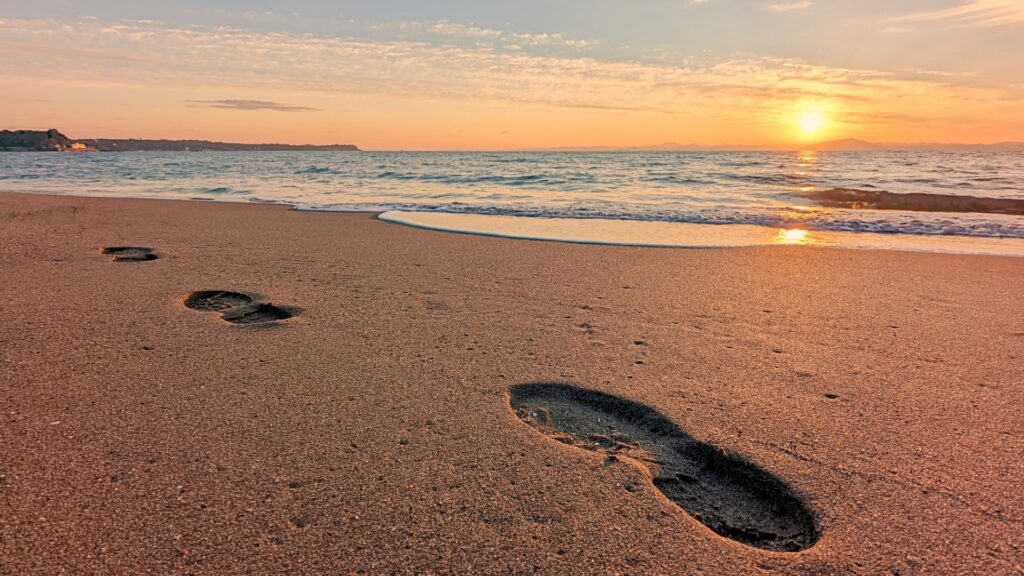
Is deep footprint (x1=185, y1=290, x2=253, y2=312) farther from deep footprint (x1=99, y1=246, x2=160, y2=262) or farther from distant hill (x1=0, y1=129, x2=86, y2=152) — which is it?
distant hill (x1=0, y1=129, x2=86, y2=152)

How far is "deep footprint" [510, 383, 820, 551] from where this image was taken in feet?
5.75

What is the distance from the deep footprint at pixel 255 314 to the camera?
3473mm

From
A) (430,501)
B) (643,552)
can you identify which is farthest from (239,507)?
(643,552)

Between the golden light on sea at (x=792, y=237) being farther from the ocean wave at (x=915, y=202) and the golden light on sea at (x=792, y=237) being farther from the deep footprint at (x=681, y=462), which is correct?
the deep footprint at (x=681, y=462)

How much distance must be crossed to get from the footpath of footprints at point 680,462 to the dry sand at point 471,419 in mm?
51

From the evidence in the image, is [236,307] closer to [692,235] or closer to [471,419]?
[471,419]

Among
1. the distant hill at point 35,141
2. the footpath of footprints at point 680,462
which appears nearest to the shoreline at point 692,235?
the footpath of footprints at point 680,462

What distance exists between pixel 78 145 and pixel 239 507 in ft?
378

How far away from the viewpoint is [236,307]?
12.1 feet

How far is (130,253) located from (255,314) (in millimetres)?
2662

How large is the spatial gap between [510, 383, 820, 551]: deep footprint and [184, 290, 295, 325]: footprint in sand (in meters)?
1.77

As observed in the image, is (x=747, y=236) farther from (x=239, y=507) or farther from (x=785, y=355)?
(x=239, y=507)

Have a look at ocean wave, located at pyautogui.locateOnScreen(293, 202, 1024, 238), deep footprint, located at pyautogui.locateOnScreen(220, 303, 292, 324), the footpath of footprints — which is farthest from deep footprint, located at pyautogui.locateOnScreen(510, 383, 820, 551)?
ocean wave, located at pyautogui.locateOnScreen(293, 202, 1024, 238)

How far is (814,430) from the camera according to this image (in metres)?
2.26
